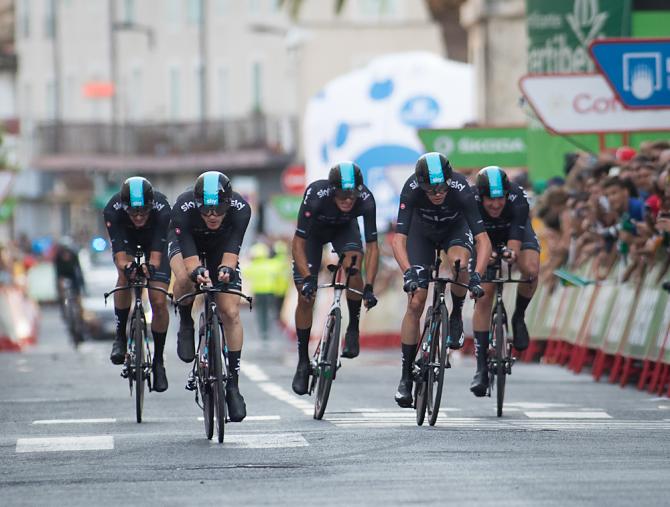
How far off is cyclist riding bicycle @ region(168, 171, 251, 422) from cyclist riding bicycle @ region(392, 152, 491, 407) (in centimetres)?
128

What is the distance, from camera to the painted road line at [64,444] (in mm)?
12797

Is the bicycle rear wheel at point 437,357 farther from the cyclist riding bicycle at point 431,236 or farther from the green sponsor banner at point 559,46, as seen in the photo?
the green sponsor banner at point 559,46

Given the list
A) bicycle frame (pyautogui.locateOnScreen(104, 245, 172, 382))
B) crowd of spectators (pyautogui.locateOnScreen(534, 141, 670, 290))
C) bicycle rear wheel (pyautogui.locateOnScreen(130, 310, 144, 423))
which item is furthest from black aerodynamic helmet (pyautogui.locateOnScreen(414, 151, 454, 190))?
crowd of spectators (pyautogui.locateOnScreen(534, 141, 670, 290))

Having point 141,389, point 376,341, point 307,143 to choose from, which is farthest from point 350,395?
point 307,143

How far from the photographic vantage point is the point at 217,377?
13078 mm

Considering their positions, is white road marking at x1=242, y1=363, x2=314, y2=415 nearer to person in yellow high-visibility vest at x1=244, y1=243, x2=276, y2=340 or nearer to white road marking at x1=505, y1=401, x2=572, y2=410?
white road marking at x1=505, y1=401, x2=572, y2=410

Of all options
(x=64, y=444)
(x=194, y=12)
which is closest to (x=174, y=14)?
(x=194, y=12)

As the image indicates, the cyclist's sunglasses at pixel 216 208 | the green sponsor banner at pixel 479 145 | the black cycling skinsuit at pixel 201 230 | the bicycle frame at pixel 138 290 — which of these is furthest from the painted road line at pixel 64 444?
the green sponsor banner at pixel 479 145

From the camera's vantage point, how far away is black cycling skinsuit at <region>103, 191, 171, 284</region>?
15344mm

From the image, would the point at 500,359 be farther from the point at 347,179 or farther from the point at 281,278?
the point at 281,278

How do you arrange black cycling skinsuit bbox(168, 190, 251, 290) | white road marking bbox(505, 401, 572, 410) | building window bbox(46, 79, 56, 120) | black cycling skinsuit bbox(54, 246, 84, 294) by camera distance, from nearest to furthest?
black cycling skinsuit bbox(168, 190, 251, 290)
white road marking bbox(505, 401, 572, 410)
black cycling skinsuit bbox(54, 246, 84, 294)
building window bbox(46, 79, 56, 120)

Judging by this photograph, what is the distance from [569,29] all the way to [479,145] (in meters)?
2.23

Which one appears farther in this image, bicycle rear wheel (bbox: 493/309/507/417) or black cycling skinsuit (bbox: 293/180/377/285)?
bicycle rear wheel (bbox: 493/309/507/417)

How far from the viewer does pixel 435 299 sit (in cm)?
1430
